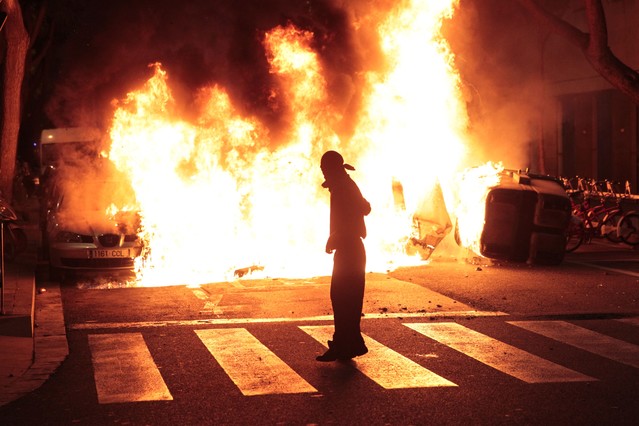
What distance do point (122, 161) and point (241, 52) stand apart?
3.15 m

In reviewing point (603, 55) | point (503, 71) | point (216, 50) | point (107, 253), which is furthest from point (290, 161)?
point (503, 71)

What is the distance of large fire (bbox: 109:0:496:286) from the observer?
56.9ft

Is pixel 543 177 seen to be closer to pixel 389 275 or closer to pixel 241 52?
pixel 389 275

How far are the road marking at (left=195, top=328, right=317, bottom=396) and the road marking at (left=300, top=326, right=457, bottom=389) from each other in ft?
2.13

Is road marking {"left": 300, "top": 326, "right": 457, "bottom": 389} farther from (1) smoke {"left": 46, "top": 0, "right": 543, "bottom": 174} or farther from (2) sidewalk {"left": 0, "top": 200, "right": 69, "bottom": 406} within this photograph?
(1) smoke {"left": 46, "top": 0, "right": 543, "bottom": 174}

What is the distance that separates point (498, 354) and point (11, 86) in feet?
54.3

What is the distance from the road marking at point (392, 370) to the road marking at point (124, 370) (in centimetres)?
179

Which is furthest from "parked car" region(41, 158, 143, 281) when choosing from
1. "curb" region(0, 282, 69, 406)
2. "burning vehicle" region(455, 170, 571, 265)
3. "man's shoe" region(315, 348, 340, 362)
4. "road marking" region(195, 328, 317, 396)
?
"man's shoe" region(315, 348, 340, 362)

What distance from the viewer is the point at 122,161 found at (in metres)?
17.8

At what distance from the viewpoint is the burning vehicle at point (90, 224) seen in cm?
1548

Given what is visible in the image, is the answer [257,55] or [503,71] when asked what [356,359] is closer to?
[257,55]

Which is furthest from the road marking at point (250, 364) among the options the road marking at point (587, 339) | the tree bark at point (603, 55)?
the tree bark at point (603, 55)

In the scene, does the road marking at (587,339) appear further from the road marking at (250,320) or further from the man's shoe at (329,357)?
the man's shoe at (329,357)

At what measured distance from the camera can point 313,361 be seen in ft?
31.2
